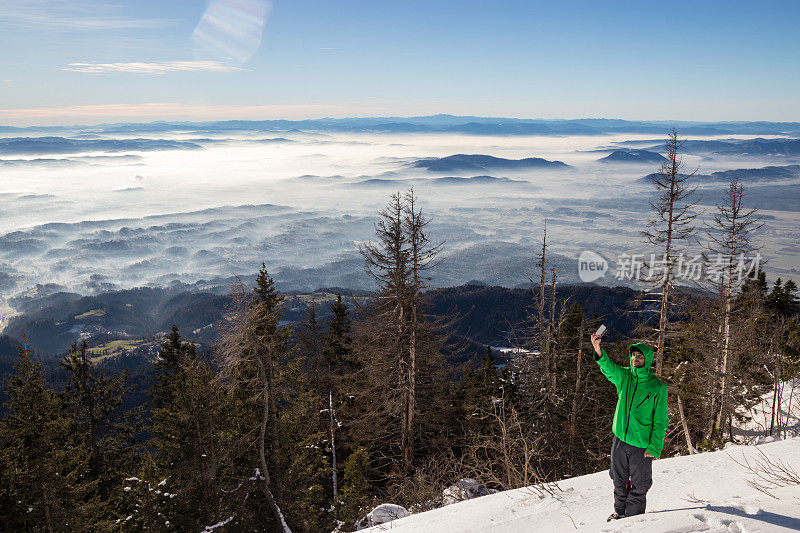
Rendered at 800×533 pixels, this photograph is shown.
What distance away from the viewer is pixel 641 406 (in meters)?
5.46

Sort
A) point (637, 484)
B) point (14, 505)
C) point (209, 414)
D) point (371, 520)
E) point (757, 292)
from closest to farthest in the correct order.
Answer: point (637, 484) → point (371, 520) → point (14, 505) → point (209, 414) → point (757, 292)

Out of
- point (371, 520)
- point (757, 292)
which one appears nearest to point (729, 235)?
point (757, 292)

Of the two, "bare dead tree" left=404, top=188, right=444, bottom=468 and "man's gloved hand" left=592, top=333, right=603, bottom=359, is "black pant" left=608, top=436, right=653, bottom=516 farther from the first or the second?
"bare dead tree" left=404, top=188, right=444, bottom=468

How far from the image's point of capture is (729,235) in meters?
18.5

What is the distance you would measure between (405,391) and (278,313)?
6110 millimetres

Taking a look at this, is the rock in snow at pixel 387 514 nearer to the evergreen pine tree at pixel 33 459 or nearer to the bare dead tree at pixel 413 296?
the bare dead tree at pixel 413 296

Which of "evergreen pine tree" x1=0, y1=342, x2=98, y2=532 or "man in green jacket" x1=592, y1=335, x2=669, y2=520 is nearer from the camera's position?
"man in green jacket" x1=592, y1=335, x2=669, y2=520

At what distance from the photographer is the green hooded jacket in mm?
5406

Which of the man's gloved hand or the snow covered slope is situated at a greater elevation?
the man's gloved hand

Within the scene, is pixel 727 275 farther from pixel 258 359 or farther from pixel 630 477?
pixel 258 359

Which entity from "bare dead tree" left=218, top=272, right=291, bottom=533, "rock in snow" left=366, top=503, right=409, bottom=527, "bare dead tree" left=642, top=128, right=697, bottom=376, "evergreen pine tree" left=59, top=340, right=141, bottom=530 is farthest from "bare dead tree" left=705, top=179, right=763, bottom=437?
"evergreen pine tree" left=59, top=340, right=141, bottom=530

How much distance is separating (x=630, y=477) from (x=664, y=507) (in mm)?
701

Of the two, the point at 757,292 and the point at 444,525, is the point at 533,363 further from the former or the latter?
the point at 757,292

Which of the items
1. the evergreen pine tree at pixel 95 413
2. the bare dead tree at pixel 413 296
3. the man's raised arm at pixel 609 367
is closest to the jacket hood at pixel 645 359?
the man's raised arm at pixel 609 367
